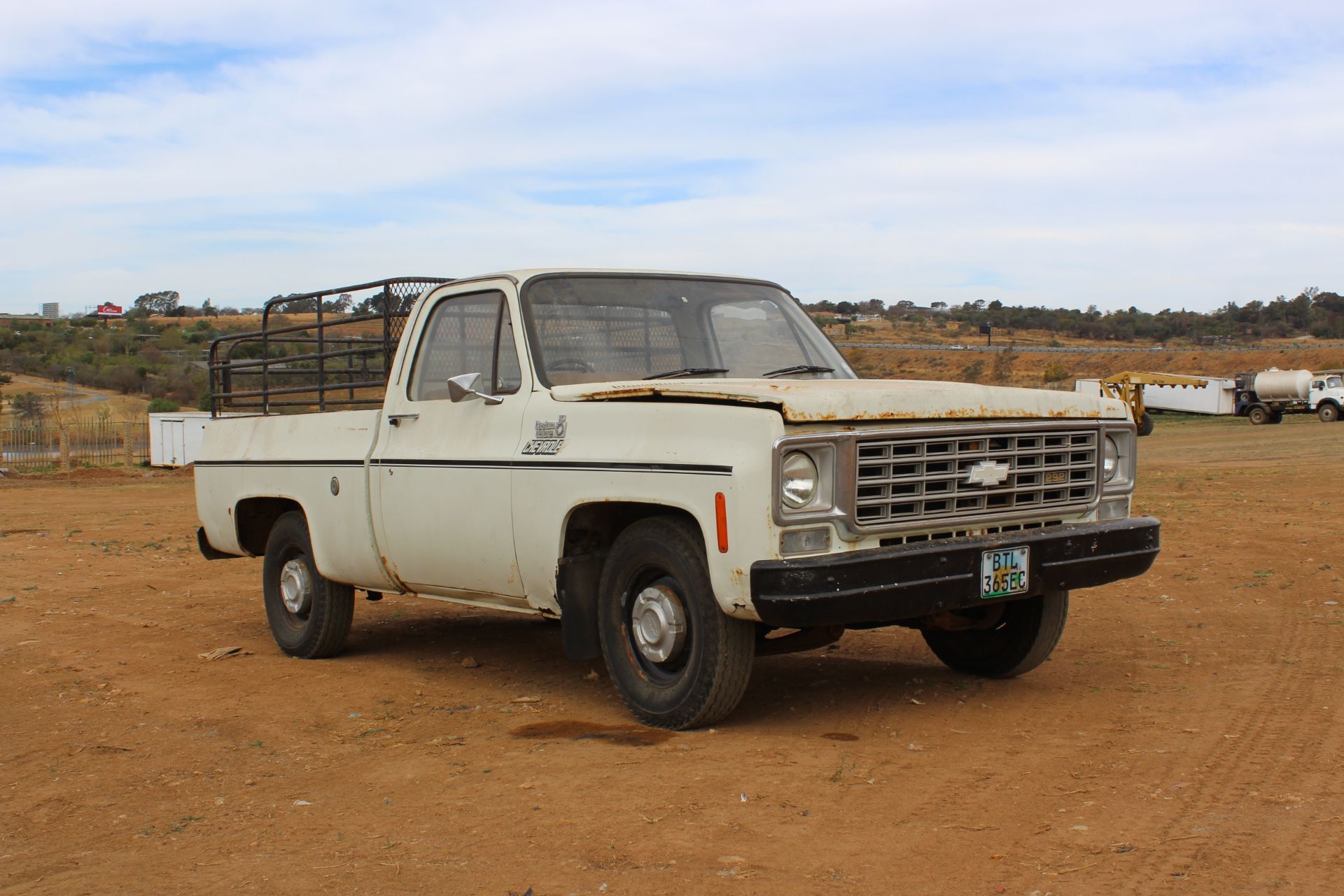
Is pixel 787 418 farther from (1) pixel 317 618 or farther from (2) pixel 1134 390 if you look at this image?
(2) pixel 1134 390

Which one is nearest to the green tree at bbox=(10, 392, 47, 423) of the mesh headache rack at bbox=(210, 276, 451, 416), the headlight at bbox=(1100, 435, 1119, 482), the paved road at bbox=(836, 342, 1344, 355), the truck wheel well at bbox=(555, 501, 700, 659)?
the mesh headache rack at bbox=(210, 276, 451, 416)

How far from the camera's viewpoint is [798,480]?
4.63 metres

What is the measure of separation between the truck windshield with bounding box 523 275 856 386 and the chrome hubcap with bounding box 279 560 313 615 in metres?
2.49

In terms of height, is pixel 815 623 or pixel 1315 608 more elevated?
pixel 815 623

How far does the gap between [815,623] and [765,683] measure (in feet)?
5.66

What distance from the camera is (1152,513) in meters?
13.8

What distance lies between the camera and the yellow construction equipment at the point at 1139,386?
40188mm

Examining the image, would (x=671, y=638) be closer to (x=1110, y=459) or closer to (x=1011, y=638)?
(x=1011, y=638)

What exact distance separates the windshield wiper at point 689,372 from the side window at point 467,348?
62 centimetres

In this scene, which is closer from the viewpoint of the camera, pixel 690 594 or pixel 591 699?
pixel 690 594

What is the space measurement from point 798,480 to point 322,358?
3762 mm

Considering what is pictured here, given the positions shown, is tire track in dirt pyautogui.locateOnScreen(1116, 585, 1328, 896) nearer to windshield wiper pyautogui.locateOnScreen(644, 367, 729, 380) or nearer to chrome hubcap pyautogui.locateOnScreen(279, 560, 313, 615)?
windshield wiper pyautogui.locateOnScreen(644, 367, 729, 380)

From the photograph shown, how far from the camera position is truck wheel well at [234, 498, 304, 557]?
313 inches

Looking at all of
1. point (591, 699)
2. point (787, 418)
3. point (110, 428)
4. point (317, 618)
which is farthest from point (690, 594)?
point (110, 428)
